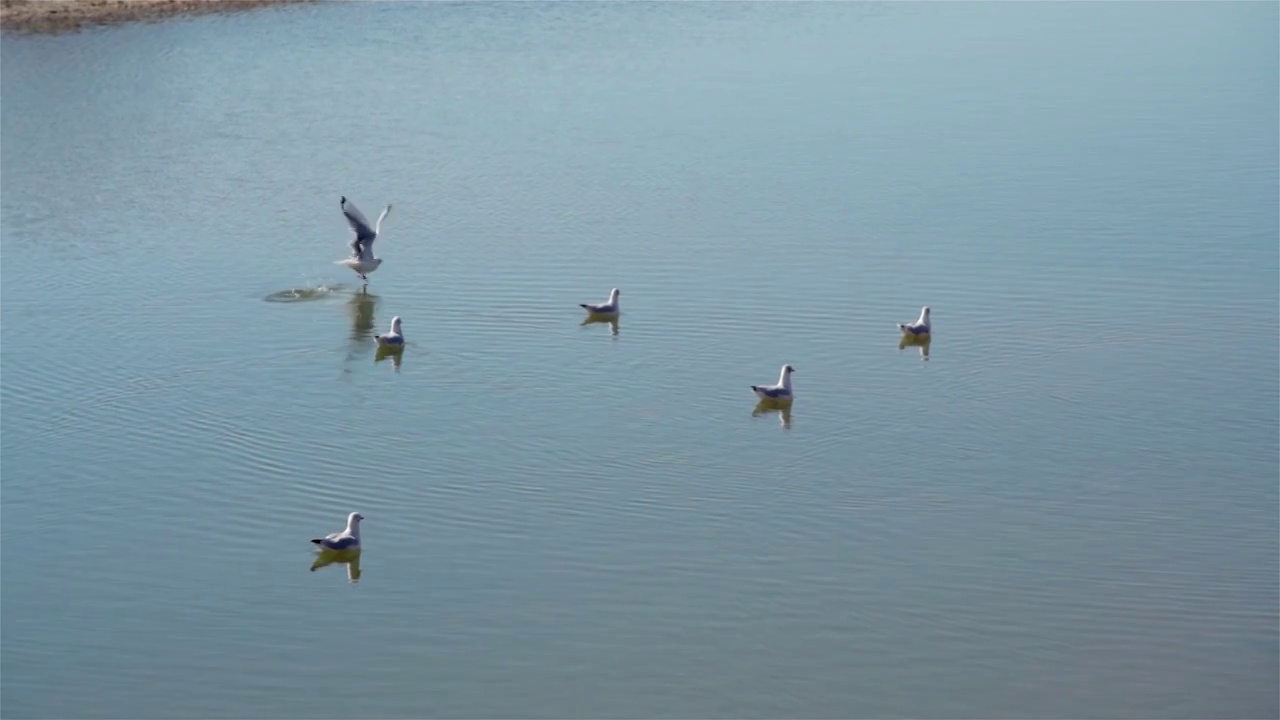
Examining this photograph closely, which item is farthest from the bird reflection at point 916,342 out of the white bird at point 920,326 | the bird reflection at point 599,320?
the bird reflection at point 599,320

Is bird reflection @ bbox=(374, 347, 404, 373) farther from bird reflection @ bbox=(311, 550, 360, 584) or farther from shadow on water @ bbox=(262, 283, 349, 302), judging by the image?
bird reflection @ bbox=(311, 550, 360, 584)

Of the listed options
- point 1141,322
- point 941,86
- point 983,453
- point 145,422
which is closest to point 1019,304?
point 1141,322

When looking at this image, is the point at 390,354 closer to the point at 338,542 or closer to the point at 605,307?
the point at 605,307

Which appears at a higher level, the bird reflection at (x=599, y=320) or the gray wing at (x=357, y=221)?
the gray wing at (x=357, y=221)

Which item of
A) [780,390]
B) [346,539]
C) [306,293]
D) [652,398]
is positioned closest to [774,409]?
[780,390]

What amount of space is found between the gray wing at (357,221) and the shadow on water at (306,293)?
2.27 feet

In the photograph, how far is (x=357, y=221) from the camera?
67.8 ft

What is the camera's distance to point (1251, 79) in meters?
30.5

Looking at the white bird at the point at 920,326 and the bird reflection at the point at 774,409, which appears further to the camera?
the white bird at the point at 920,326

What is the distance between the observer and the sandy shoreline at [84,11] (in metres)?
37.0

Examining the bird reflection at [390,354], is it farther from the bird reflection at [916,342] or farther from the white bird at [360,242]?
the bird reflection at [916,342]

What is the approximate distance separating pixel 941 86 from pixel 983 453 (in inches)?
612

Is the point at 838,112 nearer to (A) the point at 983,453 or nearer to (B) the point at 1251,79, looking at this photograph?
(B) the point at 1251,79

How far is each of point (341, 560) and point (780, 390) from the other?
15.1ft
